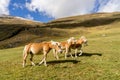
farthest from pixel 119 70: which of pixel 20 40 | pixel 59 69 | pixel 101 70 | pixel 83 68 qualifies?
pixel 20 40

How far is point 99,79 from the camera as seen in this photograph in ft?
60.1

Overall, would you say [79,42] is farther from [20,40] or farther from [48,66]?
[20,40]

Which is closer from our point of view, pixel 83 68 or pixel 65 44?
pixel 83 68

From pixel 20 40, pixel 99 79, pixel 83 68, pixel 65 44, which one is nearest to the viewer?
pixel 99 79

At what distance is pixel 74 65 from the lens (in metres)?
21.9

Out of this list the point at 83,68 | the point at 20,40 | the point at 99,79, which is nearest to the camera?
the point at 99,79

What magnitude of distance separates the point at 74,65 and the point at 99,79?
4.00 metres

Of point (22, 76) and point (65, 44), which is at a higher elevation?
point (65, 44)

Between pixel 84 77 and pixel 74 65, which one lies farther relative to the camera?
pixel 74 65

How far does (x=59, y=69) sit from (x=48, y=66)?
3.86 ft

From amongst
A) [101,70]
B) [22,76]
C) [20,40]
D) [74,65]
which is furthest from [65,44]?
[20,40]

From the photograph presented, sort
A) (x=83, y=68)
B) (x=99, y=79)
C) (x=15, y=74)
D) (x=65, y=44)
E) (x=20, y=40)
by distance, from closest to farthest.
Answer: (x=99, y=79), (x=15, y=74), (x=83, y=68), (x=65, y=44), (x=20, y=40)

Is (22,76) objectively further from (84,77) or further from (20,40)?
(20,40)

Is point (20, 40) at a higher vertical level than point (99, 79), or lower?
higher
